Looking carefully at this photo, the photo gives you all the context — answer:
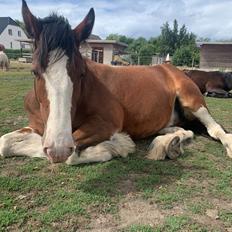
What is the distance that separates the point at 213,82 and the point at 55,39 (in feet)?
32.4

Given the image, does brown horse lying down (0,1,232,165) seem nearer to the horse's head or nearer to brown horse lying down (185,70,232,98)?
the horse's head

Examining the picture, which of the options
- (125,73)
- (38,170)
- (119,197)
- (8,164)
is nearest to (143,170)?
(119,197)

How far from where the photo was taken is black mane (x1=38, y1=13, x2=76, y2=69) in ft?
10.3

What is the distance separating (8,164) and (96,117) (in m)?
1.11

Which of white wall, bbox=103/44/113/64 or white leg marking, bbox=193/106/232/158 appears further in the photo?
white wall, bbox=103/44/113/64

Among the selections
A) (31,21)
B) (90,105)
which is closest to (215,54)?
(90,105)

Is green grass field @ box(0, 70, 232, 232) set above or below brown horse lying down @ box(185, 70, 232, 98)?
above

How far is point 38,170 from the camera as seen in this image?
12.2ft

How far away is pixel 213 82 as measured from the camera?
12242mm

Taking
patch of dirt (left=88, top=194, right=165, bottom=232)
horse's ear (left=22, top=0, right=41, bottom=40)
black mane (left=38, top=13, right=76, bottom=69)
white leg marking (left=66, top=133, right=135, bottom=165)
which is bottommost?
patch of dirt (left=88, top=194, right=165, bottom=232)

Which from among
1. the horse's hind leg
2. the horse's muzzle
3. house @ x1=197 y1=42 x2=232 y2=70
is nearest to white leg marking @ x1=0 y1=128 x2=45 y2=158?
the horse's muzzle

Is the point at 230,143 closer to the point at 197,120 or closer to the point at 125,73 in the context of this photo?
the point at 197,120

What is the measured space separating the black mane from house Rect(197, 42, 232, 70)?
37.2m

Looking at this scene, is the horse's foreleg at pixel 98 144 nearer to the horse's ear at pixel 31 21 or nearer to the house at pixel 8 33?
the horse's ear at pixel 31 21
